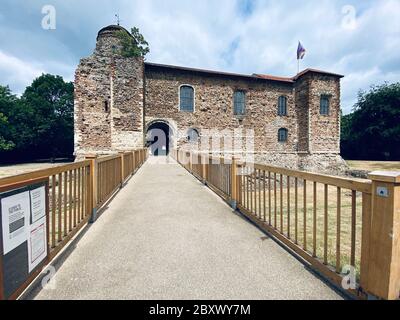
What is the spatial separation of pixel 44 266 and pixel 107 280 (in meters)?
0.79

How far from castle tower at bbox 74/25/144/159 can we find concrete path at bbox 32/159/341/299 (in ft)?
53.3

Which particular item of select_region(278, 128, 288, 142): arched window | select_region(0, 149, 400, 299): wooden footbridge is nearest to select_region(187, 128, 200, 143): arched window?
select_region(278, 128, 288, 142): arched window

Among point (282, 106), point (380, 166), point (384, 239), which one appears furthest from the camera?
point (282, 106)

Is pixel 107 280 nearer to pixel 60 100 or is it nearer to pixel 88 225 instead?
pixel 88 225

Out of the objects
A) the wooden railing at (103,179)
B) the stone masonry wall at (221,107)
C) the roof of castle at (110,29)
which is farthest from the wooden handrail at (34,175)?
the roof of castle at (110,29)

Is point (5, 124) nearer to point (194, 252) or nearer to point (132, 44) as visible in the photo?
point (132, 44)

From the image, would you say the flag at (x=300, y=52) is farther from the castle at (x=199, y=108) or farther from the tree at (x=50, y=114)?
the tree at (x=50, y=114)

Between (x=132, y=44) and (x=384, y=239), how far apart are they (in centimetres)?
2270

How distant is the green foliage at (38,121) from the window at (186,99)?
22.1 metres

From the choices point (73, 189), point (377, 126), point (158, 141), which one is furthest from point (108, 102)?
point (377, 126)

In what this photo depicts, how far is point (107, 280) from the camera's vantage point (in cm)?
231

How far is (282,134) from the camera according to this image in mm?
27375

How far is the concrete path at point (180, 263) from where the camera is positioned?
214 centimetres
